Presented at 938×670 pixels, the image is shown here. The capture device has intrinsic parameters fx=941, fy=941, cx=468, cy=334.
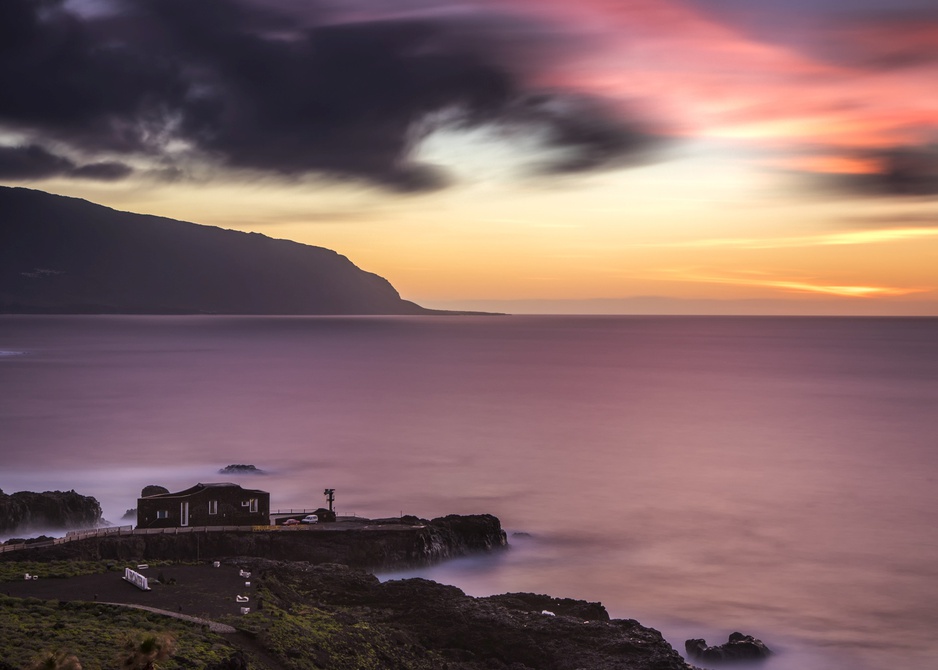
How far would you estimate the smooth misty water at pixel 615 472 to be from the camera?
4900 centimetres

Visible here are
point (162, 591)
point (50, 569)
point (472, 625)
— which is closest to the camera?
point (162, 591)

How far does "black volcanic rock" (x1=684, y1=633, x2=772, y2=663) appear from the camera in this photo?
38.5m

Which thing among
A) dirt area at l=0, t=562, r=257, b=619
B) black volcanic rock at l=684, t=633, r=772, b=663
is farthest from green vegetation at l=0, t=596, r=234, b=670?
black volcanic rock at l=684, t=633, r=772, b=663

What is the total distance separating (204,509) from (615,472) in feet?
147

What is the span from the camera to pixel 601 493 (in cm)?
7575

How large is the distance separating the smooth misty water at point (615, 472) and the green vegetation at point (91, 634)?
21.8 m

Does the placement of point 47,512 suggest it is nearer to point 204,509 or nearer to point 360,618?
point 204,509

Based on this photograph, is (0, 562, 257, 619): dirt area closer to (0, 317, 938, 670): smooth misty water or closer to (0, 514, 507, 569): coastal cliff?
(0, 514, 507, 569): coastal cliff

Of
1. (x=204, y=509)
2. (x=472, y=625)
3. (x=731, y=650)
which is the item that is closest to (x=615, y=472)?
(x=204, y=509)

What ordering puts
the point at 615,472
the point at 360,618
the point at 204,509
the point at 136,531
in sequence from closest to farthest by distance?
1. the point at 360,618
2. the point at 136,531
3. the point at 204,509
4. the point at 615,472

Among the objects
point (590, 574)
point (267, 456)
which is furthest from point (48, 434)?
point (590, 574)

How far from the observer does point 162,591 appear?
3456 centimetres

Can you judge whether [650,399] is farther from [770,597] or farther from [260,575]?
[260,575]

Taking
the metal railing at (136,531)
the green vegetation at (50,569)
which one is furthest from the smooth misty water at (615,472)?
the green vegetation at (50,569)
